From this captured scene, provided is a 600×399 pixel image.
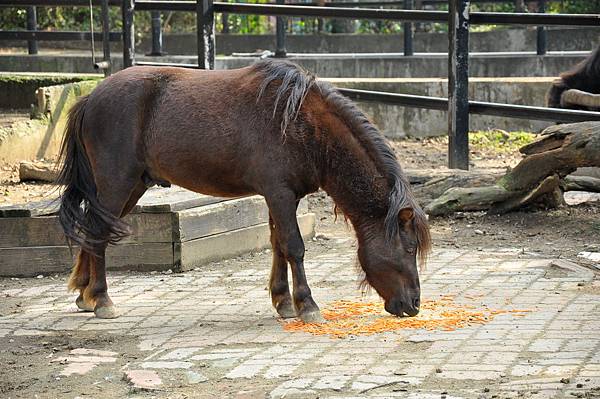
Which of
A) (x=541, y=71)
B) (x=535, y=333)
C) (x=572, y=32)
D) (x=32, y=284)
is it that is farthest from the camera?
(x=572, y=32)

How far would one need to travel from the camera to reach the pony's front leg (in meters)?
6.38

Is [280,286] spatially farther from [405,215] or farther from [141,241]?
[141,241]

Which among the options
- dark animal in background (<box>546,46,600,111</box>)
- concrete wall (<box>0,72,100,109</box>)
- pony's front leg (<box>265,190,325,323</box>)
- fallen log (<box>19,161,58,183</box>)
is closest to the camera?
pony's front leg (<box>265,190,325,323</box>)

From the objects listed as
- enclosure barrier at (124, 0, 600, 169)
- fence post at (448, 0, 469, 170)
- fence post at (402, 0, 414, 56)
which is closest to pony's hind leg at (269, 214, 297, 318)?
enclosure barrier at (124, 0, 600, 169)

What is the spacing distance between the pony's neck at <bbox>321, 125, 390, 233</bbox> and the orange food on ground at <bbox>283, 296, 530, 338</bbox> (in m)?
0.53

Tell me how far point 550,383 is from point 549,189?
408 cm

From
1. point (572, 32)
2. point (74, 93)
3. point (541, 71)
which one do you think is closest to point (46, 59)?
point (74, 93)

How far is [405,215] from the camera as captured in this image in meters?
6.18

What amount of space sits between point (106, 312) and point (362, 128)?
1902 mm

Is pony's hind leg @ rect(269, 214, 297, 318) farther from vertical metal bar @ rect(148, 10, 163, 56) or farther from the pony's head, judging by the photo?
vertical metal bar @ rect(148, 10, 163, 56)

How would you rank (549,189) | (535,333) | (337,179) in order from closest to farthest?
(535,333), (337,179), (549,189)

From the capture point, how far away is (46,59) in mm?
15328

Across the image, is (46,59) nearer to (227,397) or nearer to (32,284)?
(32,284)

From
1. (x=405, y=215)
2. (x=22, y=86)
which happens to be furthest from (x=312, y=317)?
(x=22, y=86)
